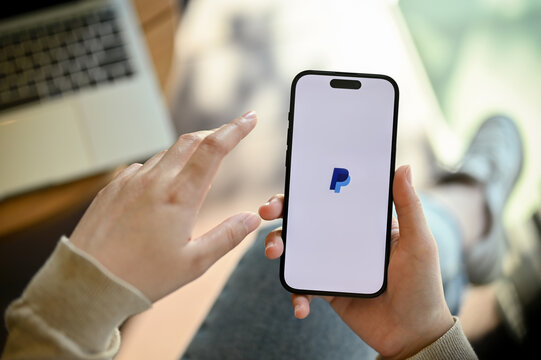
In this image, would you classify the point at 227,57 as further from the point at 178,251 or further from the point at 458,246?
the point at 178,251

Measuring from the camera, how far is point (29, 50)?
798 millimetres

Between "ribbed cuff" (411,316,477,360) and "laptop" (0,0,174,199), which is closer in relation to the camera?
"ribbed cuff" (411,316,477,360)

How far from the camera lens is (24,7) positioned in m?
0.80

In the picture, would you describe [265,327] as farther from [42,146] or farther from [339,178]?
[42,146]

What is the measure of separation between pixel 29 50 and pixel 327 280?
0.64 meters

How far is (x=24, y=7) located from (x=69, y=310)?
1.92 ft

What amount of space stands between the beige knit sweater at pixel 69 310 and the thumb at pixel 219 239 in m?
0.08

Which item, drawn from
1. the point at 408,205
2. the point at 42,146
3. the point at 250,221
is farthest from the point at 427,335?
the point at 42,146

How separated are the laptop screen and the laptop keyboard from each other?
0.03 m

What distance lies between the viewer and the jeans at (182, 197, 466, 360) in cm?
75

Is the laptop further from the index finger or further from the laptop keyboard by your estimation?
the index finger

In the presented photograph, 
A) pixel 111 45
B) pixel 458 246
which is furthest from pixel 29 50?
pixel 458 246

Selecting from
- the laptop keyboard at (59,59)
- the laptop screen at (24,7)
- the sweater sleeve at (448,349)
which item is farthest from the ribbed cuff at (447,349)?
the laptop screen at (24,7)

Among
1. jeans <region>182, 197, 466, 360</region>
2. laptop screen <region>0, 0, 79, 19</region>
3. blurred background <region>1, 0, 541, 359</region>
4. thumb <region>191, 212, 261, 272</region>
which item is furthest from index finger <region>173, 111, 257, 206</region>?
blurred background <region>1, 0, 541, 359</region>
